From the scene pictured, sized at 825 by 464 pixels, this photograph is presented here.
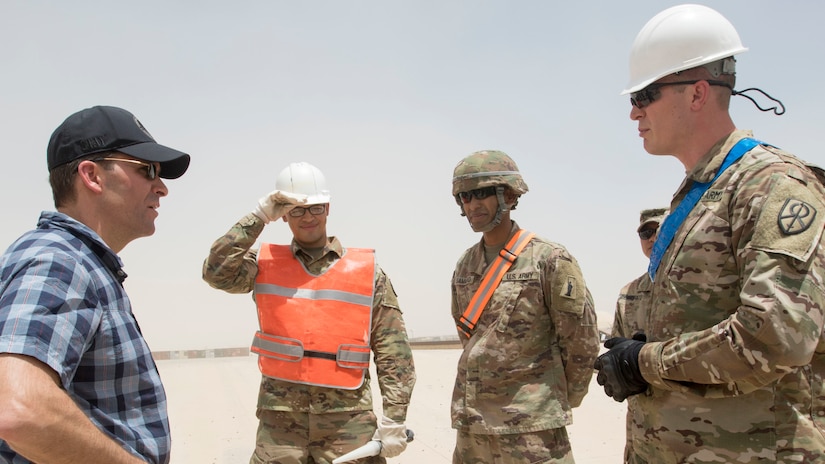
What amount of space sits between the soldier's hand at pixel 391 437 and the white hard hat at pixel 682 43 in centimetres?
278

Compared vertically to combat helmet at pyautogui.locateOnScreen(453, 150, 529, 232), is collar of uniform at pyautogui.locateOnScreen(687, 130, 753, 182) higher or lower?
higher

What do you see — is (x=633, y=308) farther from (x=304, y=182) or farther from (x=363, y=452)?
(x=304, y=182)

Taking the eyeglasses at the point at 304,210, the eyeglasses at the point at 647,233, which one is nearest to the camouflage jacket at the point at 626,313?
the eyeglasses at the point at 647,233

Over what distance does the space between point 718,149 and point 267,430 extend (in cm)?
330

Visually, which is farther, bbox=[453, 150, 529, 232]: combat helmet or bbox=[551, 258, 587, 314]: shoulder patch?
bbox=[453, 150, 529, 232]: combat helmet

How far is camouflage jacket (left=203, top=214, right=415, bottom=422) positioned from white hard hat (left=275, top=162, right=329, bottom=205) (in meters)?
0.37

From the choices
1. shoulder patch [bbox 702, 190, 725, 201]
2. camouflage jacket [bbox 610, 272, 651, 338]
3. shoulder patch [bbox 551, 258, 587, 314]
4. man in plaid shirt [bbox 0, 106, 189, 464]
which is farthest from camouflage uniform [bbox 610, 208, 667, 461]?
man in plaid shirt [bbox 0, 106, 189, 464]

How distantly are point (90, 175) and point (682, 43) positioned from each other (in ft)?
7.72

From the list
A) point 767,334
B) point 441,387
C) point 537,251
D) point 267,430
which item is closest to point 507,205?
point 537,251

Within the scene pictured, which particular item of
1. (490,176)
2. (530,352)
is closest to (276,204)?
(490,176)

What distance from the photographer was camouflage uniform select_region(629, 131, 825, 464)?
79.1 inches

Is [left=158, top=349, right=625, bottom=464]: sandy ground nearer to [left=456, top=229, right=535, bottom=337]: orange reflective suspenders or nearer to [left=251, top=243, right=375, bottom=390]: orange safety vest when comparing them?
[left=251, top=243, right=375, bottom=390]: orange safety vest

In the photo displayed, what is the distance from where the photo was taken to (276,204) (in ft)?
15.7

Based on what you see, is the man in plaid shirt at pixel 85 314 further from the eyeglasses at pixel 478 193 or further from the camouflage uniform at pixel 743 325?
the eyeglasses at pixel 478 193
